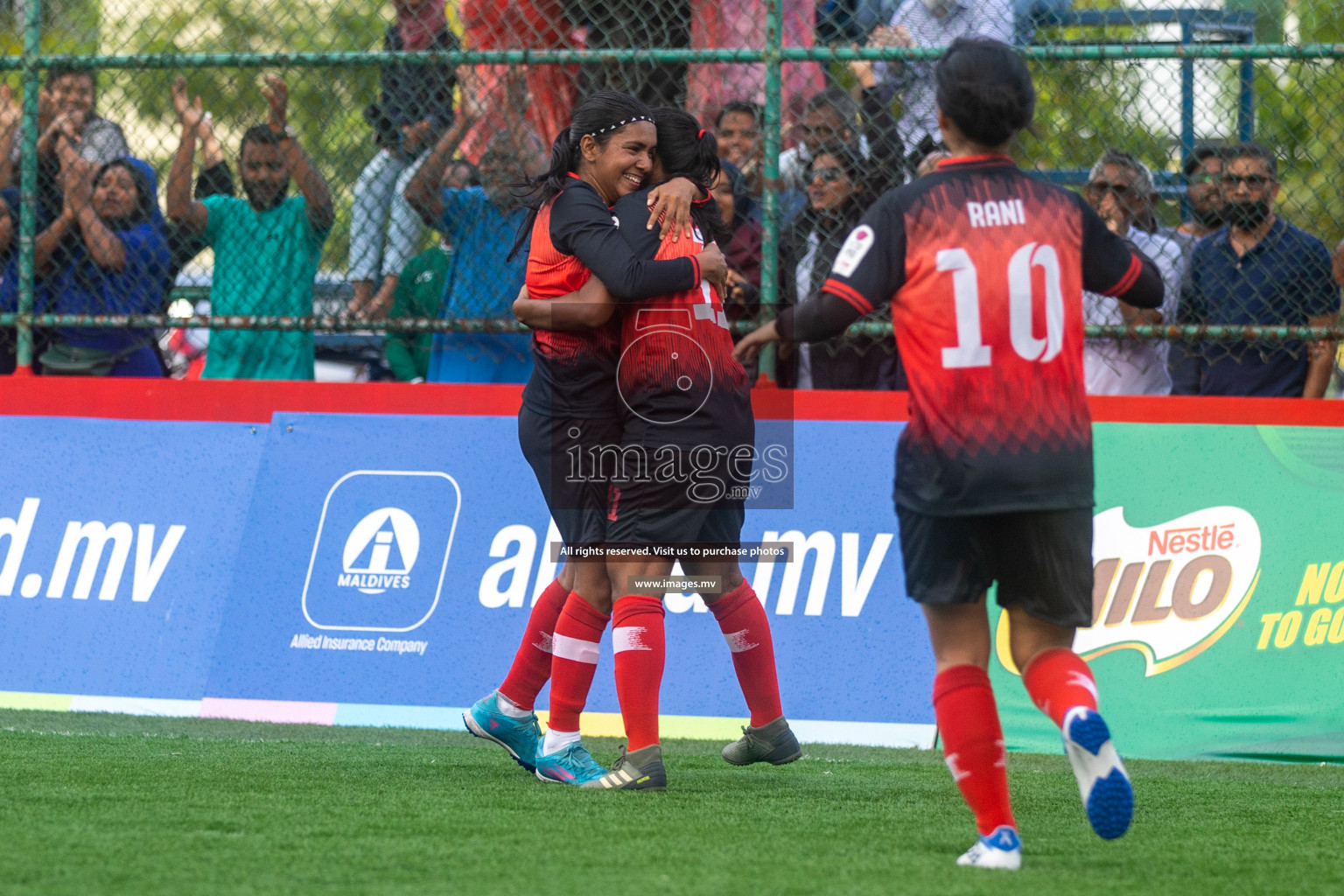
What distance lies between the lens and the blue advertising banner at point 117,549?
617 cm

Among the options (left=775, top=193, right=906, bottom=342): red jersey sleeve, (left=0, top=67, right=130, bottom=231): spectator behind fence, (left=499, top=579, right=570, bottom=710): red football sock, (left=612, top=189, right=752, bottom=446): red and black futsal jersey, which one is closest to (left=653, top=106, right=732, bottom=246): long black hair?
(left=612, top=189, right=752, bottom=446): red and black futsal jersey

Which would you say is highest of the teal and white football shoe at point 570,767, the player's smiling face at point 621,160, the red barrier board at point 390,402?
the player's smiling face at point 621,160

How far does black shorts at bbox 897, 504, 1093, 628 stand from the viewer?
324 cm

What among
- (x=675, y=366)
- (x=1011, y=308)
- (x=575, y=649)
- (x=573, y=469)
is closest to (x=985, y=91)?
(x=1011, y=308)

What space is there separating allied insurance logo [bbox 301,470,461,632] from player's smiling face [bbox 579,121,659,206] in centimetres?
205

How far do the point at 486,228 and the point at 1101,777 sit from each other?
14.3ft

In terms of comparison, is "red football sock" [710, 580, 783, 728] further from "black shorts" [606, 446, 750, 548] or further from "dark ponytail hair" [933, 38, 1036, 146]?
"dark ponytail hair" [933, 38, 1036, 146]

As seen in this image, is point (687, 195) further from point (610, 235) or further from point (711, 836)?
point (711, 836)

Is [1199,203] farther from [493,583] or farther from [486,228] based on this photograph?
[493,583]

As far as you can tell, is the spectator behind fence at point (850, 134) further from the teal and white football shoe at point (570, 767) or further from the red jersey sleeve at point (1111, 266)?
the red jersey sleeve at point (1111, 266)

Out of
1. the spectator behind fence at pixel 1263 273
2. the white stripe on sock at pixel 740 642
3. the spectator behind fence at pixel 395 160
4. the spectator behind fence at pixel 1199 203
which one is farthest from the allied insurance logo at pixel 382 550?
the spectator behind fence at pixel 1263 273

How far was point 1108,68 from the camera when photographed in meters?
6.04

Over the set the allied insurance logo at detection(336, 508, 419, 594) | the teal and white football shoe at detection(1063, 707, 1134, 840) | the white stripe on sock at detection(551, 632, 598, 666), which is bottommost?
the allied insurance logo at detection(336, 508, 419, 594)

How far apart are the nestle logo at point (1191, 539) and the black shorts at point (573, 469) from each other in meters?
2.41
